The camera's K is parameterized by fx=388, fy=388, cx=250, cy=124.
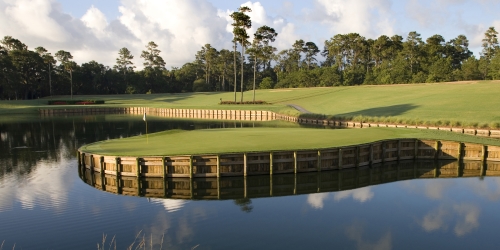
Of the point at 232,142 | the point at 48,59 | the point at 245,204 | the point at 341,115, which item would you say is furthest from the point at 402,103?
the point at 48,59

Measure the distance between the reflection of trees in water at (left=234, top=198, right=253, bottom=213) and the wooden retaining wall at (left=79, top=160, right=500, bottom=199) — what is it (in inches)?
21.8

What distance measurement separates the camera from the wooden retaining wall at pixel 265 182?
63.8 ft

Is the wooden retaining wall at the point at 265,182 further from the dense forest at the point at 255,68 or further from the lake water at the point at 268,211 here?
the dense forest at the point at 255,68

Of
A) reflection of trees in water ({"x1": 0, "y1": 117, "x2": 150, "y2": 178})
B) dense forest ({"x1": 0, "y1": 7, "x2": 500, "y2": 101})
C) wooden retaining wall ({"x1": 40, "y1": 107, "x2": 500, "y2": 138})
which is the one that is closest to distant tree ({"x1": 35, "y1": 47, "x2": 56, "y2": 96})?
dense forest ({"x1": 0, "y1": 7, "x2": 500, "y2": 101})

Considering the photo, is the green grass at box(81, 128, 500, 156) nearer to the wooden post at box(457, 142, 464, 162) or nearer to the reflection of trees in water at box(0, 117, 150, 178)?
the wooden post at box(457, 142, 464, 162)

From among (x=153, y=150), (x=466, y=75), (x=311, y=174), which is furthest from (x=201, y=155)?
(x=466, y=75)

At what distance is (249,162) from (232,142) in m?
4.39

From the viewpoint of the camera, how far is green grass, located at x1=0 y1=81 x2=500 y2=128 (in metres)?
47.0

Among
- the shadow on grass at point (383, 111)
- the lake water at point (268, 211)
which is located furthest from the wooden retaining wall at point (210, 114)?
the lake water at point (268, 211)

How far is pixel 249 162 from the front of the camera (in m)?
22.0

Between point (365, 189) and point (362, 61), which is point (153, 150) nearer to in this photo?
point (365, 189)

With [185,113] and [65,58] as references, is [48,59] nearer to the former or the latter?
[65,58]

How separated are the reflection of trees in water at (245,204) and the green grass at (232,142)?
4.61 meters

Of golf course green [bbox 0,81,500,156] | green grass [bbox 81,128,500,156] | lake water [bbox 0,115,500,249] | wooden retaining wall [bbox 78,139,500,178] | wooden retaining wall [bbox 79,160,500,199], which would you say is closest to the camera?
lake water [bbox 0,115,500,249]
